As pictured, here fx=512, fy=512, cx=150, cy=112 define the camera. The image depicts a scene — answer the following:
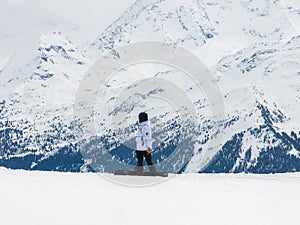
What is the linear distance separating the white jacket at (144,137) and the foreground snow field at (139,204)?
7.86 ft

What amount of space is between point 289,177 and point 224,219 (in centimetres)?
904

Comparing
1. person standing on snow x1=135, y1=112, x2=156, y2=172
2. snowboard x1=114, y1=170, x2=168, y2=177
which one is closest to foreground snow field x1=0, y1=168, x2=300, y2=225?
snowboard x1=114, y1=170, x2=168, y2=177

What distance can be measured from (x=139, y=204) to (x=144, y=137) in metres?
5.72

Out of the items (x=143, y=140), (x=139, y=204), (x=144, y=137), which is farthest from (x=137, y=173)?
(x=139, y=204)

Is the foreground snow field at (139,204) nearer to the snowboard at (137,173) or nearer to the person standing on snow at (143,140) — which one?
the snowboard at (137,173)

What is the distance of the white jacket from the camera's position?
16812 mm

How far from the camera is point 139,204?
446 inches

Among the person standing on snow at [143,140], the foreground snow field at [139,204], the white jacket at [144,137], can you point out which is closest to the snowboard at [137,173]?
the person standing on snow at [143,140]

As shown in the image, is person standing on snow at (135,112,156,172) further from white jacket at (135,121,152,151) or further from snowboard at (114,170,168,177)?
snowboard at (114,170,168,177)

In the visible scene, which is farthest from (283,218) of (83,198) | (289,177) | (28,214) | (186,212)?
(289,177)

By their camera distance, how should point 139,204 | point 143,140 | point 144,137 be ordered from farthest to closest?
point 143,140 → point 144,137 → point 139,204

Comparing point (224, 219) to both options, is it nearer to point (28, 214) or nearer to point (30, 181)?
point (28, 214)

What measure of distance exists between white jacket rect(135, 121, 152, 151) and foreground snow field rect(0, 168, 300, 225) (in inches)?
94.3

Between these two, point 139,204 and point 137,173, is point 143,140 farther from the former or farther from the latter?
point 139,204
